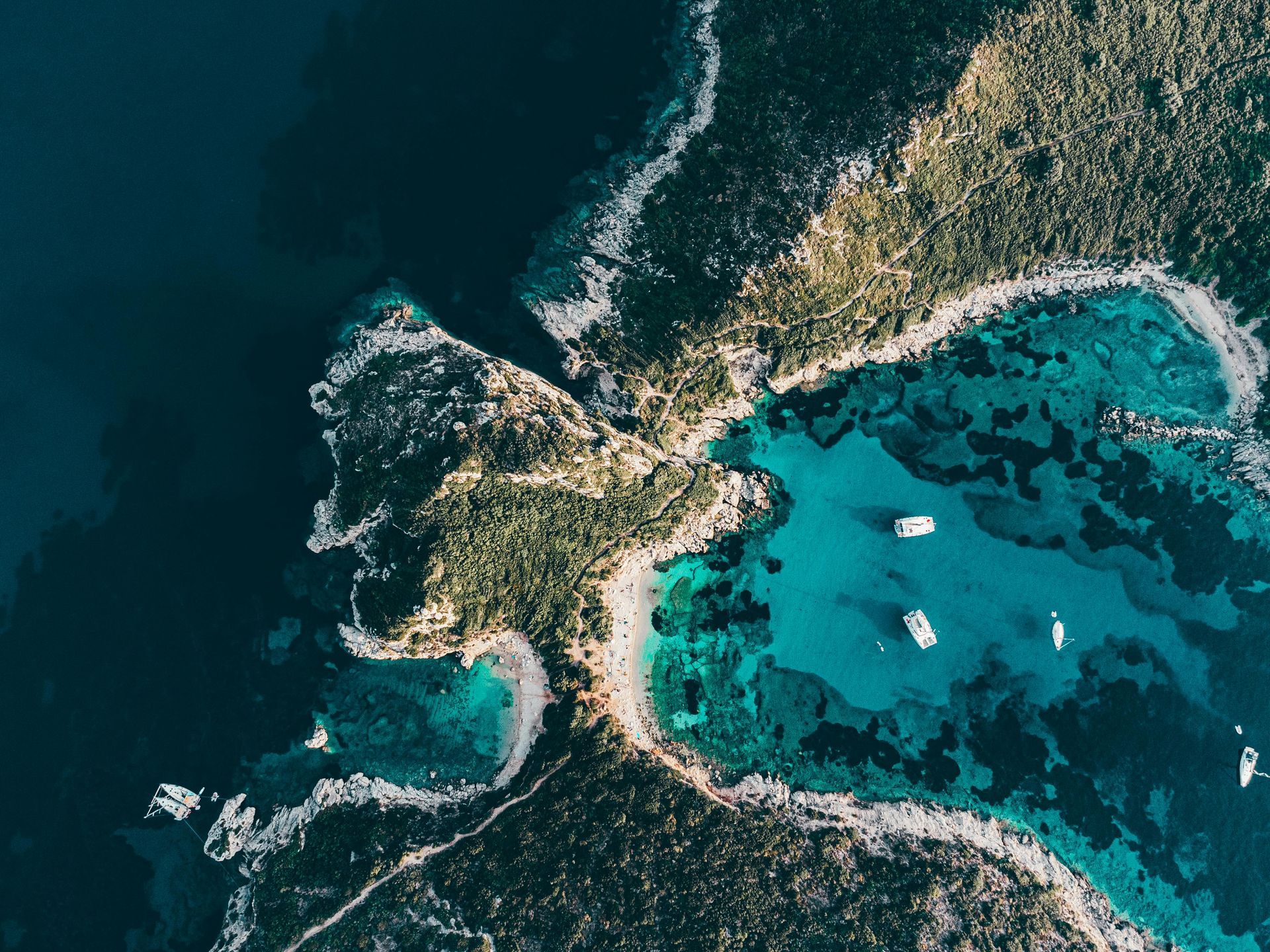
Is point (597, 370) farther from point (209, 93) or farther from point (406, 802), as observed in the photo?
point (209, 93)

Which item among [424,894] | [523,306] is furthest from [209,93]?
[424,894]

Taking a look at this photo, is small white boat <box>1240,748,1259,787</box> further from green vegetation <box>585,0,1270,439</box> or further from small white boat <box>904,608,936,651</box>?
green vegetation <box>585,0,1270,439</box>

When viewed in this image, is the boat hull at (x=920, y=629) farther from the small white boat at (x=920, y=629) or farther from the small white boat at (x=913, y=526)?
the small white boat at (x=913, y=526)

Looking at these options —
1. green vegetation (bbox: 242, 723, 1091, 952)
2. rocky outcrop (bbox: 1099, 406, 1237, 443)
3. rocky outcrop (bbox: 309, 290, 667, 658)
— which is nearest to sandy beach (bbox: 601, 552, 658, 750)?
green vegetation (bbox: 242, 723, 1091, 952)

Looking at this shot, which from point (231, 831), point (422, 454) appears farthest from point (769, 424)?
point (231, 831)

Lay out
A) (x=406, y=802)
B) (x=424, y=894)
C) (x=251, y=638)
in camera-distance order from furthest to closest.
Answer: (x=251, y=638)
(x=406, y=802)
(x=424, y=894)

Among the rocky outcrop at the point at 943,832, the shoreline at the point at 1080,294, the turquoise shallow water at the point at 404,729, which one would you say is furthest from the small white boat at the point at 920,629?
the turquoise shallow water at the point at 404,729
